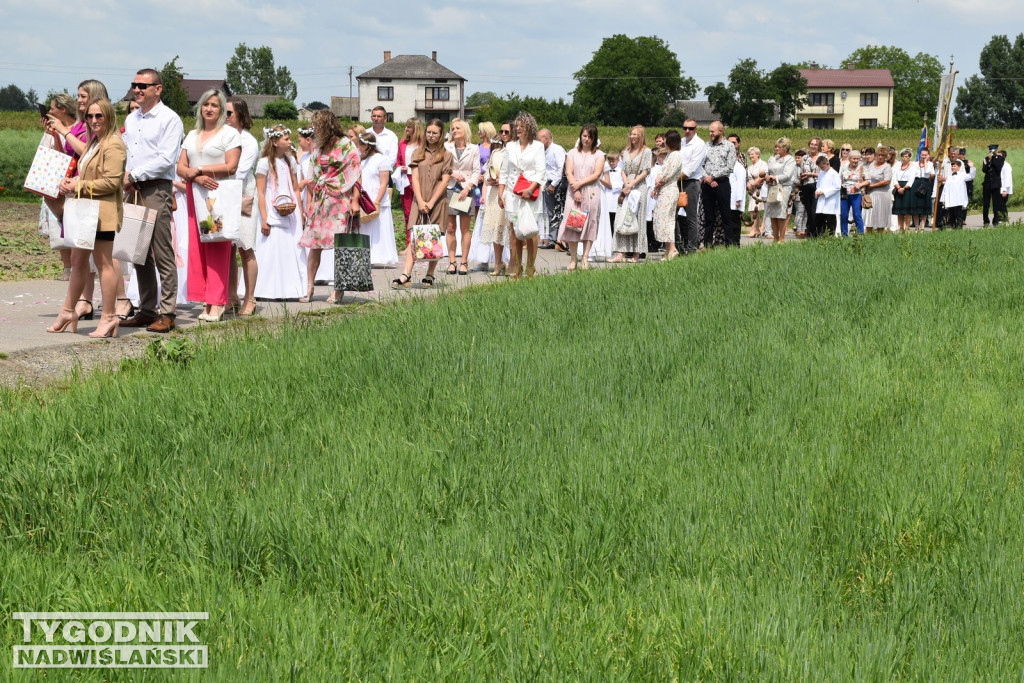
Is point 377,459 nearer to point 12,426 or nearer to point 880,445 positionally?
point 12,426

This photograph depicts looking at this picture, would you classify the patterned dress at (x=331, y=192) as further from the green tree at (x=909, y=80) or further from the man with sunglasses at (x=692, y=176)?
the green tree at (x=909, y=80)

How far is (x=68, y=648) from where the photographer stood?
284cm

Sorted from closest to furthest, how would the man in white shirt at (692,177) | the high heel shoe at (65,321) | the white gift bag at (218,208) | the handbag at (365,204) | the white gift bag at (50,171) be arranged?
the high heel shoe at (65,321)
the white gift bag at (50,171)
the white gift bag at (218,208)
the handbag at (365,204)
the man in white shirt at (692,177)

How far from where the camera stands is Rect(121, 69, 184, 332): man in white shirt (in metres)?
8.73

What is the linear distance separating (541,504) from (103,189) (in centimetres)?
572

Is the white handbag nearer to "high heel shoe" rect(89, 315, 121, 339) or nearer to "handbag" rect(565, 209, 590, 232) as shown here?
"high heel shoe" rect(89, 315, 121, 339)

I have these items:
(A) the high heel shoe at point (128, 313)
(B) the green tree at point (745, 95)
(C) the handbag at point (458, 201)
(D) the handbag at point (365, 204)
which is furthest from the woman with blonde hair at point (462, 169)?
(B) the green tree at point (745, 95)

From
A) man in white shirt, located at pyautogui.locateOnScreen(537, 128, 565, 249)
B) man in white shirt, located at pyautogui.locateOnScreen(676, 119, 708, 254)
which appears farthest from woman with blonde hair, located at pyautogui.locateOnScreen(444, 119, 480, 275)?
man in white shirt, located at pyautogui.locateOnScreen(537, 128, 565, 249)

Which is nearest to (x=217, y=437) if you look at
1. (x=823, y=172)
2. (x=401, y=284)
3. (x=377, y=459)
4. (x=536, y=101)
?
(x=377, y=459)

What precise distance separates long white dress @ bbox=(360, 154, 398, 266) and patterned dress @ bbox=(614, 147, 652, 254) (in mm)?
3425

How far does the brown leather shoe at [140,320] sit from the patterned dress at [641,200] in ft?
26.6

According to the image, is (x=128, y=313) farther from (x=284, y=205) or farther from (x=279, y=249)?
(x=284, y=205)

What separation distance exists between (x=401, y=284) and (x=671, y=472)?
883 cm

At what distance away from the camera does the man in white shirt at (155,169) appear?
8727 millimetres
